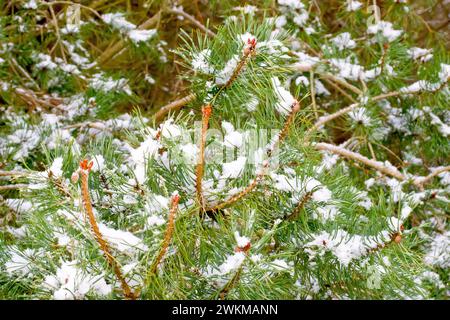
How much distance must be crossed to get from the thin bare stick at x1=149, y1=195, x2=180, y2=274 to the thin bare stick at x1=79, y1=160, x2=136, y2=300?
0.04 m

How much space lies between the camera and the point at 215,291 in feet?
2.52

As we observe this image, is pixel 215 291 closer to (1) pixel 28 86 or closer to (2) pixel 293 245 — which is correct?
(2) pixel 293 245

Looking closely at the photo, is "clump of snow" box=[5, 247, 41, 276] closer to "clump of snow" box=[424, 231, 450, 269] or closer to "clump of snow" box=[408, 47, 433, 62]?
"clump of snow" box=[424, 231, 450, 269]

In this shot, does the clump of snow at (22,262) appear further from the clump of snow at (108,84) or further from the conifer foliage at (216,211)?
the clump of snow at (108,84)

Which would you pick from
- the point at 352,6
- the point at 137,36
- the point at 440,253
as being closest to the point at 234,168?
the point at 440,253

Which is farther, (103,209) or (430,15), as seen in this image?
(430,15)

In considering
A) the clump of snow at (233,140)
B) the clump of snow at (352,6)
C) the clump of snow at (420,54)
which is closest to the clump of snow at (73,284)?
the clump of snow at (233,140)

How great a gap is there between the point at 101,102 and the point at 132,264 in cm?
133

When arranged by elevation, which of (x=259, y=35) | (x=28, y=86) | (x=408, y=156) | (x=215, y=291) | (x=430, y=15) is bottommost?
(x=215, y=291)

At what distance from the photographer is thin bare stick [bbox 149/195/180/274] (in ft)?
2.27

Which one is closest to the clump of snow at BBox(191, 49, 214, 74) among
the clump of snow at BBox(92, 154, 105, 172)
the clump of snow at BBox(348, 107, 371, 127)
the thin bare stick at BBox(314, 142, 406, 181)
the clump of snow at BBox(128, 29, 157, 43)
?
the clump of snow at BBox(92, 154, 105, 172)

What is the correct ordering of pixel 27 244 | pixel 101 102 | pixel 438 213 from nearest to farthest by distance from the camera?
pixel 27 244
pixel 438 213
pixel 101 102

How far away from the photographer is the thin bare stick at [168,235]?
2.27 ft

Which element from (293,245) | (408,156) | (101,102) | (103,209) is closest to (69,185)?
(103,209)
